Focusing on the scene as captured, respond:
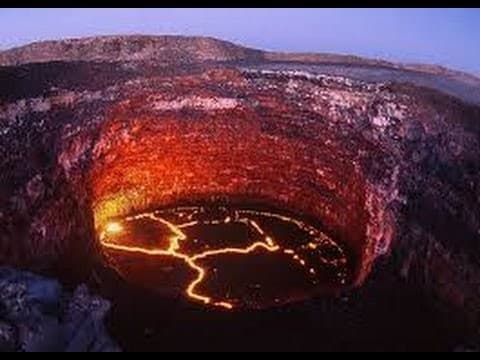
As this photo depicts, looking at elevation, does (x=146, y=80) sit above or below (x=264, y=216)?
above

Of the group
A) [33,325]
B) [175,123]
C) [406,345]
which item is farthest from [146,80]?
[406,345]

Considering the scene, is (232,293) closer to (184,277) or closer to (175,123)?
(184,277)

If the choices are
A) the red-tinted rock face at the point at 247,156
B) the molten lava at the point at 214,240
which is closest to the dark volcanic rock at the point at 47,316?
the red-tinted rock face at the point at 247,156

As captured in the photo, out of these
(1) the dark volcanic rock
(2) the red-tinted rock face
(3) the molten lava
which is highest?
(2) the red-tinted rock face

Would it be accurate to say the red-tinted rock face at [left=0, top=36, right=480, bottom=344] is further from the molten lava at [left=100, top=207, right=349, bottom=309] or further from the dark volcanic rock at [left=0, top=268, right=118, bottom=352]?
the dark volcanic rock at [left=0, top=268, right=118, bottom=352]

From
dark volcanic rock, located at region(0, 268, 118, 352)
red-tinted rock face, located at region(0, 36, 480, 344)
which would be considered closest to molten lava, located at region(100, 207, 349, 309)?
red-tinted rock face, located at region(0, 36, 480, 344)

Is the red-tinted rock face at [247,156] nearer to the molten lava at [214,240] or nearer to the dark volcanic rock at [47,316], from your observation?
the molten lava at [214,240]

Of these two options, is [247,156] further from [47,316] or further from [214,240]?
[47,316]

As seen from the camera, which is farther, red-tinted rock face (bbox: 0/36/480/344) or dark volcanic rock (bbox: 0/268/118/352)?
red-tinted rock face (bbox: 0/36/480/344)
